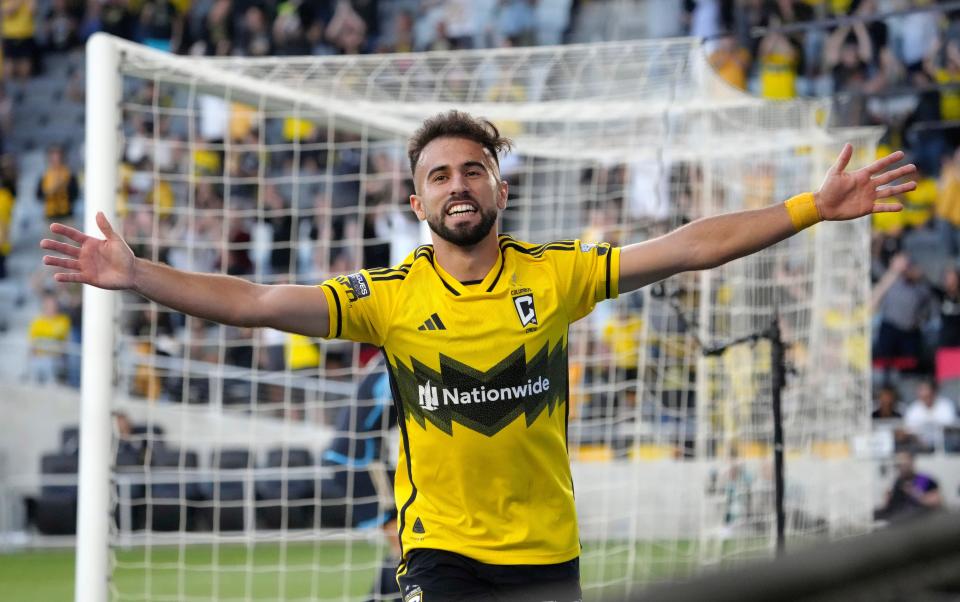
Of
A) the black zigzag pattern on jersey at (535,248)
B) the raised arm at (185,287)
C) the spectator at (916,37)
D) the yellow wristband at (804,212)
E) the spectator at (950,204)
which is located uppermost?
the spectator at (916,37)

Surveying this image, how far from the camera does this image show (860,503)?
1129 centimetres

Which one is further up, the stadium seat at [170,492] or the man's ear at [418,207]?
the man's ear at [418,207]

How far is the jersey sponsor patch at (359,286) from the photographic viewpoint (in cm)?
424

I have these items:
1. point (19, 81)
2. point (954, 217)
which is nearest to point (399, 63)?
point (954, 217)

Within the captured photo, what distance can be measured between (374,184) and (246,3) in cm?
782

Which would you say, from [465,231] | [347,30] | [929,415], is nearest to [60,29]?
[347,30]

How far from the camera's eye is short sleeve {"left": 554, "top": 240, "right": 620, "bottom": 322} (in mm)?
4297

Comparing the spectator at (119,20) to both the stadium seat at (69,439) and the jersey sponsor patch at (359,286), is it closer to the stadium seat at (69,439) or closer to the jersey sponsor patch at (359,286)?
the stadium seat at (69,439)

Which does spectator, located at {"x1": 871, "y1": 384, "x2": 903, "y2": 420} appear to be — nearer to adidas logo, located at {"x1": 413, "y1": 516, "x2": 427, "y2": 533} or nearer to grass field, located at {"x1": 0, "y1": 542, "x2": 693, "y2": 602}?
grass field, located at {"x1": 0, "y1": 542, "x2": 693, "y2": 602}

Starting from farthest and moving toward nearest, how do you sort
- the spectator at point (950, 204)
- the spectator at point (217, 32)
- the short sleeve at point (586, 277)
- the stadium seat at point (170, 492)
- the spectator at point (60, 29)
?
1. the spectator at point (60, 29)
2. the spectator at point (217, 32)
3. the spectator at point (950, 204)
4. the stadium seat at point (170, 492)
5. the short sleeve at point (586, 277)

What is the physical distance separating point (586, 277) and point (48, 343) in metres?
12.7

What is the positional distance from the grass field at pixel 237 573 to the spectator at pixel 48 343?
3.50m

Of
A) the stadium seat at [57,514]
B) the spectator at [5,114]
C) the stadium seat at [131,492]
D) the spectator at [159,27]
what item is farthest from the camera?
the spectator at [5,114]

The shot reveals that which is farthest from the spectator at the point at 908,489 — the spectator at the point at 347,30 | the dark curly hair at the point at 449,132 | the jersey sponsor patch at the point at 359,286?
the spectator at the point at 347,30
